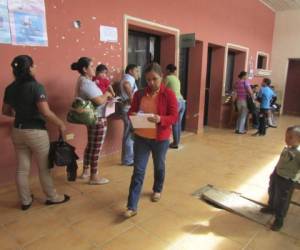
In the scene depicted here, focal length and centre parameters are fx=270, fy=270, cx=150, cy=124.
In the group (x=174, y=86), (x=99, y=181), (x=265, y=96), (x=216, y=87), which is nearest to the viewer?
(x=99, y=181)

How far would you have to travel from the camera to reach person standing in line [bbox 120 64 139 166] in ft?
10.8

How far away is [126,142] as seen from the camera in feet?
11.2

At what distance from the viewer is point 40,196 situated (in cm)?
263

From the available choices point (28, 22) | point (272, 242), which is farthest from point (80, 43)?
point (272, 242)

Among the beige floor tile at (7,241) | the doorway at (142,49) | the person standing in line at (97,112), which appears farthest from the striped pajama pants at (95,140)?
the doorway at (142,49)

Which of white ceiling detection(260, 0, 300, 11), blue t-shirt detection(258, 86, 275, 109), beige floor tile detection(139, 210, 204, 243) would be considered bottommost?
beige floor tile detection(139, 210, 204, 243)

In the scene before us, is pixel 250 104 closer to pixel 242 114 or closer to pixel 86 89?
pixel 242 114

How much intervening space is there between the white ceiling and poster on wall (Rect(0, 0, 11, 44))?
6.82 m

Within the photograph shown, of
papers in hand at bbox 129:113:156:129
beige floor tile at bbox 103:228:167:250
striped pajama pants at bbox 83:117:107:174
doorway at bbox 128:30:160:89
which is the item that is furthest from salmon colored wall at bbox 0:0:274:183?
beige floor tile at bbox 103:228:167:250

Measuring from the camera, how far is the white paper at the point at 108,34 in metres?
3.33

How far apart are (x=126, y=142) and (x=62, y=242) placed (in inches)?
64.1

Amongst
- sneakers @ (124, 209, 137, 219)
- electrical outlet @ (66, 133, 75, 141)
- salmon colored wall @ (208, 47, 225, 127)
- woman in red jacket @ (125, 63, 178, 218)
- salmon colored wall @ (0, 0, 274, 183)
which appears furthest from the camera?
salmon colored wall @ (208, 47, 225, 127)

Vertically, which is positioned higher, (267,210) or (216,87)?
(216,87)

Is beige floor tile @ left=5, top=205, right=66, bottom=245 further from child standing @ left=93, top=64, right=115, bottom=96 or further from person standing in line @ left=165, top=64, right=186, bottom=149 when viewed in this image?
person standing in line @ left=165, top=64, right=186, bottom=149
